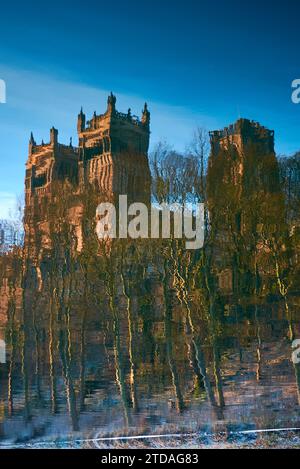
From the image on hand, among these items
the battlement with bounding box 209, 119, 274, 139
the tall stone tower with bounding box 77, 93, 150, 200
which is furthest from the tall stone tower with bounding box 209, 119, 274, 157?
the tall stone tower with bounding box 77, 93, 150, 200

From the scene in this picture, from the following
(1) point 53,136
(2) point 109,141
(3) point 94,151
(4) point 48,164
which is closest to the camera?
(2) point 109,141

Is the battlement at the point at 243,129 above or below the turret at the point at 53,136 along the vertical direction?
below

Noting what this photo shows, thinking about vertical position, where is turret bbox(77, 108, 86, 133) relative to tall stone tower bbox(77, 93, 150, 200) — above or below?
above

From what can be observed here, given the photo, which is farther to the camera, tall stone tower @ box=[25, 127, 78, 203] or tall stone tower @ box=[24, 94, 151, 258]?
tall stone tower @ box=[25, 127, 78, 203]

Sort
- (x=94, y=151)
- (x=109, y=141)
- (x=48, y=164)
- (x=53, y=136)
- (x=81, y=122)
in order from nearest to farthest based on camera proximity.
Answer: (x=109, y=141) < (x=94, y=151) < (x=81, y=122) < (x=48, y=164) < (x=53, y=136)

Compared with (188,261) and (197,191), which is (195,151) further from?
(188,261)

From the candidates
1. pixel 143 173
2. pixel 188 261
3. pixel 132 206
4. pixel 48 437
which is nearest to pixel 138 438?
pixel 48 437

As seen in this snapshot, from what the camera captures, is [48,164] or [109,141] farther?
[48,164]

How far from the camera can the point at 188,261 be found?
31.9 m

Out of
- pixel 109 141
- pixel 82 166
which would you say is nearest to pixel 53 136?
pixel 82 166

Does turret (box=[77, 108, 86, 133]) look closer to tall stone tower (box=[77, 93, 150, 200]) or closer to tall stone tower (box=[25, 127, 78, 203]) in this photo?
tall stone tower (box=[77, 93, 150, 200])

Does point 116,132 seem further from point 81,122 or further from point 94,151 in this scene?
point 81,122

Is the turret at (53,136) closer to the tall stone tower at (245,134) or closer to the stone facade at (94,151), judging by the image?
the stone facade at (94,151)

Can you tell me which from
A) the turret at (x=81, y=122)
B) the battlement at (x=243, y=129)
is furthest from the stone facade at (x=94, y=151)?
the battlement at (x=243, y=129)
